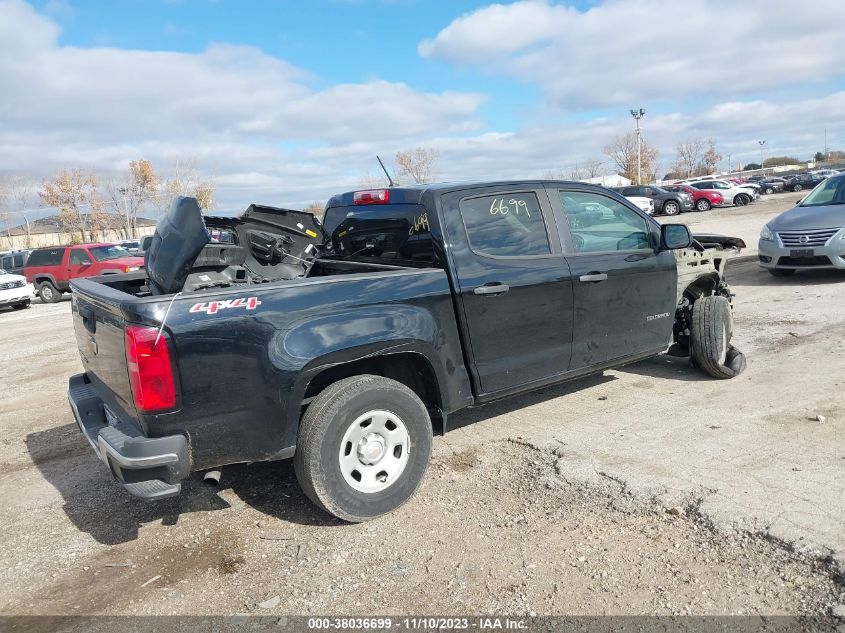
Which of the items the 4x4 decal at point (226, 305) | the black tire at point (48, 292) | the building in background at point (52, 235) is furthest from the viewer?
the building in background at point (52, 235)

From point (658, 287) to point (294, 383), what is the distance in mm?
3225

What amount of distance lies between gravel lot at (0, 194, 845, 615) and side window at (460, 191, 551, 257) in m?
1.38

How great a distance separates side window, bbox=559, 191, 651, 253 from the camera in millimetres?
4832

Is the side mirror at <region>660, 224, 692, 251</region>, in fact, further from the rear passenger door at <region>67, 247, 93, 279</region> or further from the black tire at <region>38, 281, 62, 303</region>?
the black tire at <region>38, 281, 62, 303</region>

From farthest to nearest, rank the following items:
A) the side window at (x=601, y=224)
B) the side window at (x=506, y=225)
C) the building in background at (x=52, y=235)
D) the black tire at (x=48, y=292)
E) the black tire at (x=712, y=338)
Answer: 1. the building in background at (x=52, y=235)
2. the black tire at (x=48, y=292)
3. the black tire at (x=712, y=338)
4. the side window at (x=601, y=224)
5. the side window at (x=506, y=225)

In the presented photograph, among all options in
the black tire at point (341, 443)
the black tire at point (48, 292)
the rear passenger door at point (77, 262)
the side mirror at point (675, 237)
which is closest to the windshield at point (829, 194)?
the side mirror at point (675, 237)

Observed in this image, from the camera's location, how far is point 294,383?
3.42m

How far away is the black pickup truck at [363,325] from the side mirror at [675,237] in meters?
0.01

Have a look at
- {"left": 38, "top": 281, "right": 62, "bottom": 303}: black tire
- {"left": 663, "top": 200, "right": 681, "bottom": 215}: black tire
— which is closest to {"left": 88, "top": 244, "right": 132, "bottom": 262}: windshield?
{"left": 38, "top": 281, "right": 62, "bottom": 303}: black tire

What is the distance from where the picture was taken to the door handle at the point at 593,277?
15.4ft

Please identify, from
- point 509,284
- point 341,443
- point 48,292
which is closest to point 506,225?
point 509,284

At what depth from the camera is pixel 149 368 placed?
3.12 metres

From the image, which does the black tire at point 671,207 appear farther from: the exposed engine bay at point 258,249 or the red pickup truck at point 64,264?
the exposed engine bay at point 258,249

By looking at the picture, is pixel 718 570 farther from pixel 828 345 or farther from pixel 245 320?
pixel 828 345
